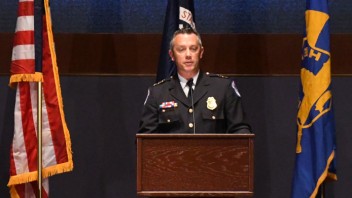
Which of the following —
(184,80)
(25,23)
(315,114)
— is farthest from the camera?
(25,23)

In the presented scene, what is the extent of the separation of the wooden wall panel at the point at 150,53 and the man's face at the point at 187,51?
116 cm

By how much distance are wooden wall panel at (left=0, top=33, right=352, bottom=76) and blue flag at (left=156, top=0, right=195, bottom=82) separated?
391mm

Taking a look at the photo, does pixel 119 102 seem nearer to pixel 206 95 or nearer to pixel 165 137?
pixel 206 95

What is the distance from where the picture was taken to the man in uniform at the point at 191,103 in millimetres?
3395

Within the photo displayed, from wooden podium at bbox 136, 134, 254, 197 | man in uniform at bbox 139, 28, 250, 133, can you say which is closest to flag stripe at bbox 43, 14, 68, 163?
man in uniform at bbox 139, 28, 250, 133

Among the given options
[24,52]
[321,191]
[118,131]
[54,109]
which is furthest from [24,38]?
[321,191]

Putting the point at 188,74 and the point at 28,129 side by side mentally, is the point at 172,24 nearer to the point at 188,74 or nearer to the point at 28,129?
the point at 188,74

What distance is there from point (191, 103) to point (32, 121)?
1.14 metres

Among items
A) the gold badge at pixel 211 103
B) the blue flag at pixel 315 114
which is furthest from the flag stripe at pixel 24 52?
the blue flag at pixel 315 114

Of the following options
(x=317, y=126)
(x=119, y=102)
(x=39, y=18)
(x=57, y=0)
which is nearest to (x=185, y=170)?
(x=317, y=126)

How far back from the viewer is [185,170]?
9.29 ft

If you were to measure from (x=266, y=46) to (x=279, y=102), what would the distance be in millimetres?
389

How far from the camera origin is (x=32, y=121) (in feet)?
13.3

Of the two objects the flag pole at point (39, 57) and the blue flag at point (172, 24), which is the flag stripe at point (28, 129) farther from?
the blue flag at point (172, 24)
